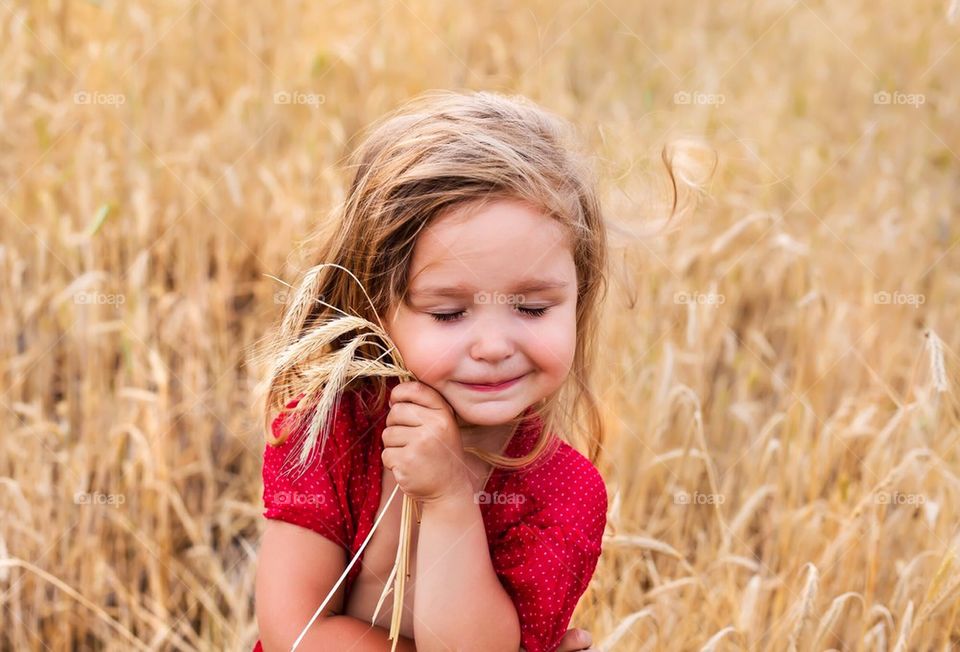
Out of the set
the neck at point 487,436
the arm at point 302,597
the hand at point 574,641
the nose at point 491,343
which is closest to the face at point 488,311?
the nose at point 491,343

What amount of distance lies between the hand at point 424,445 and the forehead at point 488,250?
0.46 ft

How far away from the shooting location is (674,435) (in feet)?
8.43

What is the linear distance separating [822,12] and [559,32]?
1.26 m

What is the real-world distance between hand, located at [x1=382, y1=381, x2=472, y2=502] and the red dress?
12 cm

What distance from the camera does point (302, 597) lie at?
1.45m

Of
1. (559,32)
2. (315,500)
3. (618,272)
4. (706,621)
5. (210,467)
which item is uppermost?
(559,32)

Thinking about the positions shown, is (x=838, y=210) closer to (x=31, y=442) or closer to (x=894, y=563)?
(x=894, y=563)

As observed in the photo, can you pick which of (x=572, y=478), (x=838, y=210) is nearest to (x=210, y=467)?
(x=572, y=478)

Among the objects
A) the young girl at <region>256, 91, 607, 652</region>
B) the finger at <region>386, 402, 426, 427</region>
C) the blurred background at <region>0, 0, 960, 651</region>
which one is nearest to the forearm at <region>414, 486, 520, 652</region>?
the young girl at <region>256, 91, 607, 652</region>

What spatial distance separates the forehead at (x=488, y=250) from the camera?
54.0 inches

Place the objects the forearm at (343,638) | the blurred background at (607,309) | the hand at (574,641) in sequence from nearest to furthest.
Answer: the forearm at (343,638) → the hand at (574,641) → the blurred background at (607,309)

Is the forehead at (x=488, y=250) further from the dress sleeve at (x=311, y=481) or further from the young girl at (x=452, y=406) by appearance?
the dress sleeve at (x=311, y=481)

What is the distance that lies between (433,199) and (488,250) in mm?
104

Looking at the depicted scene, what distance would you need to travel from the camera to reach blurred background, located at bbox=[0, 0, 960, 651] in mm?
2094
